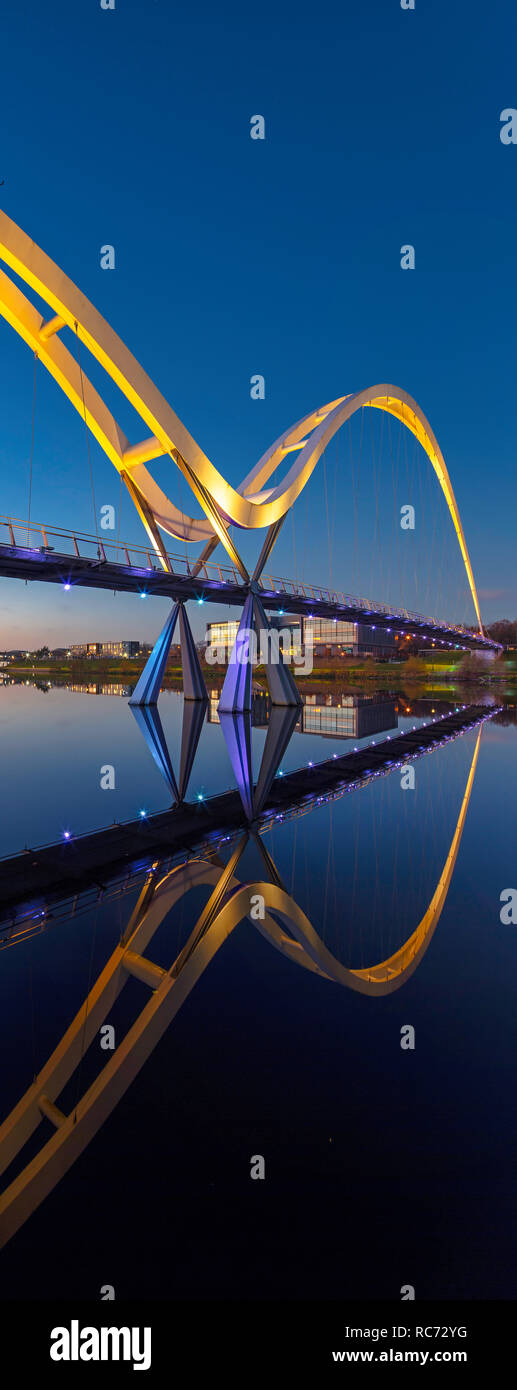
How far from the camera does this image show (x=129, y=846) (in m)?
6.96

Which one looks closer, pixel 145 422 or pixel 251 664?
pixel 145 422

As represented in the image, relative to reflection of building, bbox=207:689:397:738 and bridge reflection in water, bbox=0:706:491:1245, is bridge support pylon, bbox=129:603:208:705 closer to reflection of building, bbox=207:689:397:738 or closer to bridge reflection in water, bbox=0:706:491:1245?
reflection of building, bbox=207:689:397:738

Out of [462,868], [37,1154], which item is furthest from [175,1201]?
[462,868]

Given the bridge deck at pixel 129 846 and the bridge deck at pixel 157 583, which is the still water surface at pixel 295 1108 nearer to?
the bridge deck at pixel 129 846

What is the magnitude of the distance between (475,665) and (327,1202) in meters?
81.4

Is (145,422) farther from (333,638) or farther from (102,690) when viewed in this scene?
(333,638)

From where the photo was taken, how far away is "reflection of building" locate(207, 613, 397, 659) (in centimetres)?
8125

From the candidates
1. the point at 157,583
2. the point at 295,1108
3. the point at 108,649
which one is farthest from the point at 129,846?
the point at 108,649

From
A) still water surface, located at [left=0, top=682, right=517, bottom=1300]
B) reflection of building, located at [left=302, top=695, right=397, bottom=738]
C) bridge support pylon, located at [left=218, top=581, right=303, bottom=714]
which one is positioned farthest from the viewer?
bridge support pylon, located at [left=218, top=581, right=303, bottom=714]
